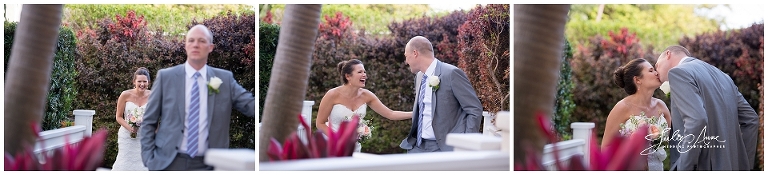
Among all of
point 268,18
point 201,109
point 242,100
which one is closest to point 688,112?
point 268,18

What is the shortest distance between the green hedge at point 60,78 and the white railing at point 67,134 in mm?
65

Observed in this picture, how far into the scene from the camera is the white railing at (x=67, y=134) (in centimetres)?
531

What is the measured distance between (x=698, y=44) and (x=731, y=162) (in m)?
1.47

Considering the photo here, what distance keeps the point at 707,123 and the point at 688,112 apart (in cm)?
16

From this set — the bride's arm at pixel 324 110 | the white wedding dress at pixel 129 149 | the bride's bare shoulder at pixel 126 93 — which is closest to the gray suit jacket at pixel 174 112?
the white wedding dress at pixel 129 149

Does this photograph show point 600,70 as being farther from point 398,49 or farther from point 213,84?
point 213,84

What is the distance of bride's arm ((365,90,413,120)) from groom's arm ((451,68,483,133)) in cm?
46

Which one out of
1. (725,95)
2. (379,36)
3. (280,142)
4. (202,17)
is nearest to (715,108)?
(725,95)

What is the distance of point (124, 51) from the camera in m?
5.55

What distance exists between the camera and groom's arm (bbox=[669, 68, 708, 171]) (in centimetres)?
597

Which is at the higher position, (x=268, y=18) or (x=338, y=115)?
(x=268, y=18)

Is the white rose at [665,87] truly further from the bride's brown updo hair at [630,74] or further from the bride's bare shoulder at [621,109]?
the bride's bare shoulder at [621,109]

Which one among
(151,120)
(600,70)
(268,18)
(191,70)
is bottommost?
(151,120)
